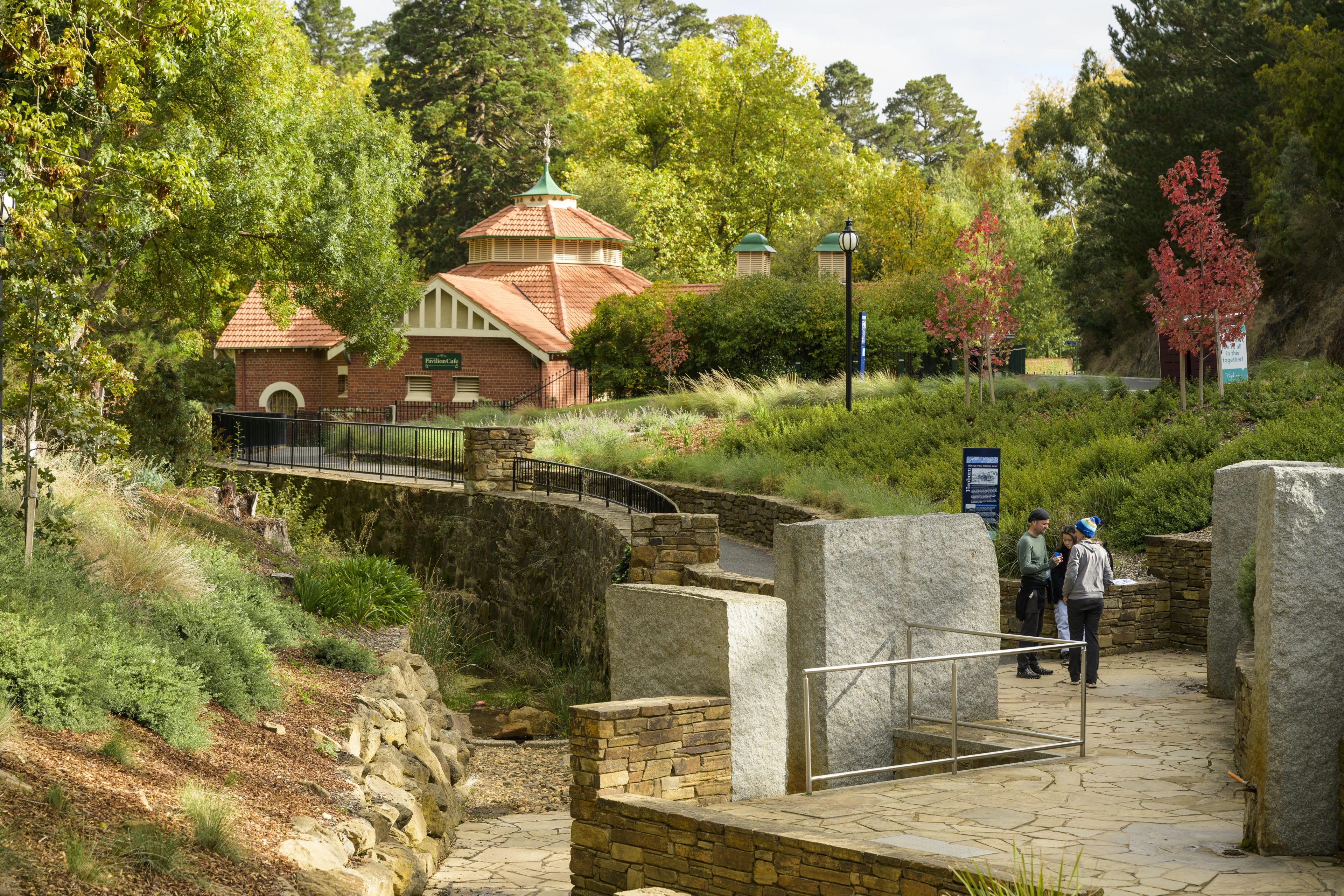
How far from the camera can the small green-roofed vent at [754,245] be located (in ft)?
133

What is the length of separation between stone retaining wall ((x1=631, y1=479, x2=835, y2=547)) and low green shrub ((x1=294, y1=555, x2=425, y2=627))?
4.86 meters

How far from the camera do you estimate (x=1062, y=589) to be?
12.1 metres

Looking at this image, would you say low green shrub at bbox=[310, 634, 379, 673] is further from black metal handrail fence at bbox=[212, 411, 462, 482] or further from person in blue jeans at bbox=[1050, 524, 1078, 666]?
black metal handrail fence at bbox=[212, 411, 462, 482]

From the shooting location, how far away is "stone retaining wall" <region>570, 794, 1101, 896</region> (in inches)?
230

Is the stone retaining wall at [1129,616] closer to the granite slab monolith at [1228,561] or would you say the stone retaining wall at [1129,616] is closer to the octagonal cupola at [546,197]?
the granite slab monolith at [1228,561]

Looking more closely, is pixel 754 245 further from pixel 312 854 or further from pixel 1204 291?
pixel 312 854

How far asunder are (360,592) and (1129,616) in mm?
8546

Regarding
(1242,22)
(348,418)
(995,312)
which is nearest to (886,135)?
(1242,22)

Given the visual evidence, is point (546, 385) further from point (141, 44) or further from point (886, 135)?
point (886, 135)

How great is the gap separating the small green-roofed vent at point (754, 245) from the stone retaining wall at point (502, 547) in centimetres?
1930

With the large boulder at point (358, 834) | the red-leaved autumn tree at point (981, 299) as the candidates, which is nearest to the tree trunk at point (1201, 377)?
the red-leaved autumn tree at point (981, 299)

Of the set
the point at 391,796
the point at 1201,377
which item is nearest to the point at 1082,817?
the point at 391,796

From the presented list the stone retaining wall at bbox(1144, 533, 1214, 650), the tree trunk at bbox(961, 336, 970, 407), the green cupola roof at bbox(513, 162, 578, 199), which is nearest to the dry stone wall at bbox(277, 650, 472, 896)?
the stone retaining wall at bbox(1144, 533, 1214, 650)

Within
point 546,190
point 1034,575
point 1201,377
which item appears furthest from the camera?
point 546,190
